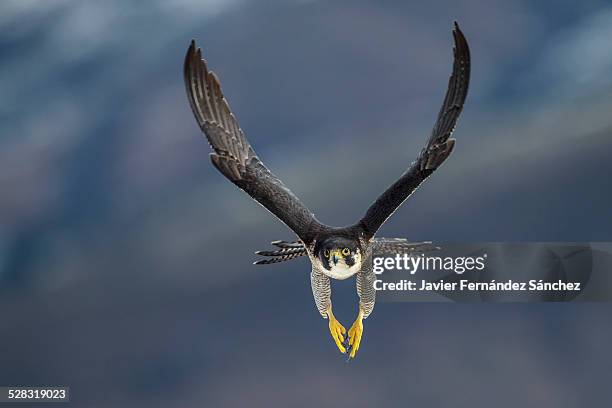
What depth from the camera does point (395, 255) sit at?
882 centimetres

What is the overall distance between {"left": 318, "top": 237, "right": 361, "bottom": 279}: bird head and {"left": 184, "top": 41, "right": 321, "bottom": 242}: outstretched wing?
0.26 m

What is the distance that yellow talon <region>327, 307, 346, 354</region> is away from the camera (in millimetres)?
8695

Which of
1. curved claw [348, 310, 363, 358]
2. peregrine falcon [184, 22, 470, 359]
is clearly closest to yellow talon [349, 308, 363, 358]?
curved claw [348, 310, 363, 358]

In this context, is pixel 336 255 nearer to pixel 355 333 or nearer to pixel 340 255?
pixel 340 255

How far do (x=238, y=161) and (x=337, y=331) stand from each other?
1826mm

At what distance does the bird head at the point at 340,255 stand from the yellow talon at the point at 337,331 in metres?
1.01

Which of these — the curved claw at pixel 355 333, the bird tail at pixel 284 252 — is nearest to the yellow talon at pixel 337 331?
the curved claw at pixel 355 333

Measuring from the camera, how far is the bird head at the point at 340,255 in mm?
7645

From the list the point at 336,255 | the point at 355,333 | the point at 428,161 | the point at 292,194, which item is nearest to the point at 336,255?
the point at 336,255

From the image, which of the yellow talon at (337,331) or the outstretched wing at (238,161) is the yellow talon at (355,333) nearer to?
the yellow talon at (337,331)

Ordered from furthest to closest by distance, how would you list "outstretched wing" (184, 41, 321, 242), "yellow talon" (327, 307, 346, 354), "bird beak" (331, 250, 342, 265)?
1. "yellow talon" (327, 307, 346, 354)
2. "outstretched wing" (184, 41, 321, 242)
3. "bird beak" (331, 250, 342, 265)

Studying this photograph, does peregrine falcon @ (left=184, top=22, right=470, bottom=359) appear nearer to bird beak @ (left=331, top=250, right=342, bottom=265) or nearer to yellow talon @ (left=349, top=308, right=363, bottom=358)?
bird beak @ (left=331, top=250, right=342, bottom=265)

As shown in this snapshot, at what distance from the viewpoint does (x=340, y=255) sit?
7637 mm

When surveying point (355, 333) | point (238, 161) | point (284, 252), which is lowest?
point (355, 333)
